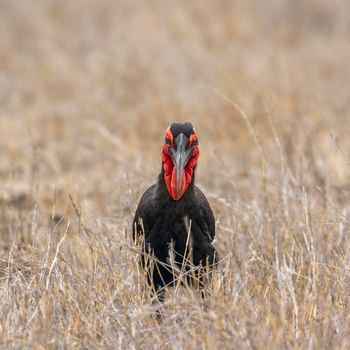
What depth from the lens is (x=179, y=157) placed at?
3676 mm

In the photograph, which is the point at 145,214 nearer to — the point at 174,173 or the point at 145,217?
the point at 145,217

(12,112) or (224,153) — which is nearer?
(224,153)

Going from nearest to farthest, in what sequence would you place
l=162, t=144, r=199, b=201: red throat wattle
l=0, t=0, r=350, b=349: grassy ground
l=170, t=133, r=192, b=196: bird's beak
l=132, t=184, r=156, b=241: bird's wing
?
1. l=0, t=0, r=350, b=349: grassy ground
2. l=170, t=133, r=192, b=196: bird's beak
3. l=162, t=144, r=199, b=201: red throat wattle
4. l=132, t=184, r=156, b=241: bird's wing

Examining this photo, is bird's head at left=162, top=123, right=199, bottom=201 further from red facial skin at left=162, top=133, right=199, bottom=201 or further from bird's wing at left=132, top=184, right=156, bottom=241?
bird's wing at left=132, top=184, right=156, bottom=241

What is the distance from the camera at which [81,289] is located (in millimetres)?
3455

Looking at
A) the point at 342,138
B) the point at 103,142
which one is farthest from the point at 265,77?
the point at 103,142

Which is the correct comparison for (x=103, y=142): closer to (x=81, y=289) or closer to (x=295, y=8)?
(x=81, y=289)

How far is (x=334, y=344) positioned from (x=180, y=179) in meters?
1.08

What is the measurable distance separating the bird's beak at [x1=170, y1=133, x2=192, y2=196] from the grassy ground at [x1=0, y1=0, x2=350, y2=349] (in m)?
0.42

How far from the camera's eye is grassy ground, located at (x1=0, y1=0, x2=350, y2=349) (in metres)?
3.21

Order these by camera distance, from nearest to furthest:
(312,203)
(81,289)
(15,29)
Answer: (81,289) < (312,203) < (15,29)

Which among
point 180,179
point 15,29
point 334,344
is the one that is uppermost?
point 15,29

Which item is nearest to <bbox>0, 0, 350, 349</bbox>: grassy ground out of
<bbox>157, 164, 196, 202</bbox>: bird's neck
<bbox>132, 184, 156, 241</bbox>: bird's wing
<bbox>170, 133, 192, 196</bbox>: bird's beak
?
<bbox>132, 184, 156, 241</bbox>: bird's wing

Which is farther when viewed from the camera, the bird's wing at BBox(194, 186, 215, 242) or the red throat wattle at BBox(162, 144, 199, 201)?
the bird's wing at BBox(194, 186, 215, 242)
